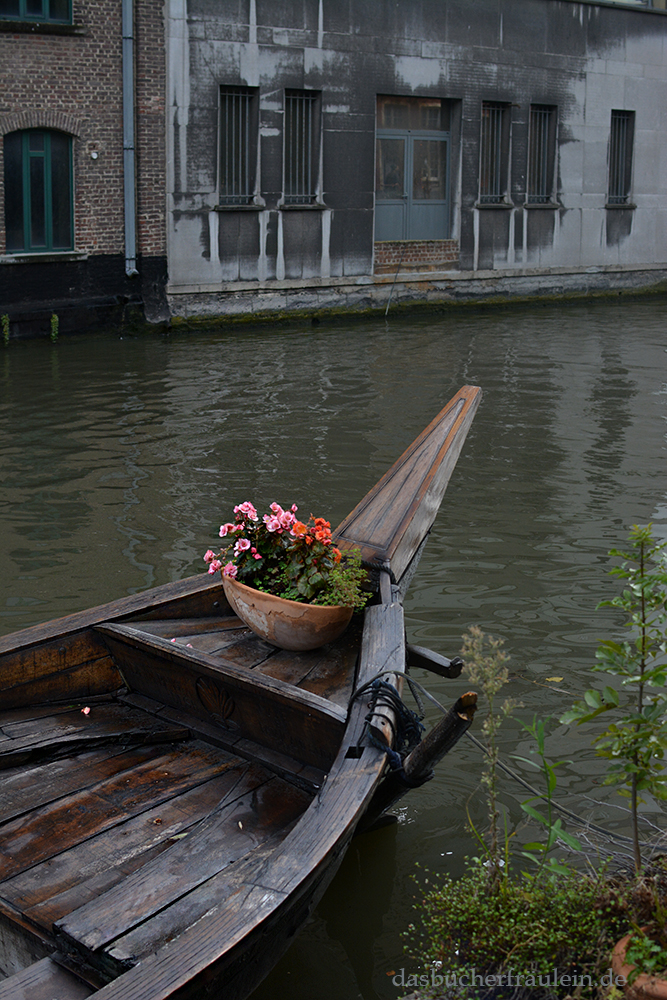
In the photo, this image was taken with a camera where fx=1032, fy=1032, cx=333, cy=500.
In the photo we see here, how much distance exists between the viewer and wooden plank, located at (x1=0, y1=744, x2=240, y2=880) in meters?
3.31

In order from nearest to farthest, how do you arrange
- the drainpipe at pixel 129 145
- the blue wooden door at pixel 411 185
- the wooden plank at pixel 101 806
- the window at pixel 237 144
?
the wooden plank at pixel 101 806, the drainpipe at pixel 129 145, the window at pixel 237 144, the blue wooden door at pixel 411 185

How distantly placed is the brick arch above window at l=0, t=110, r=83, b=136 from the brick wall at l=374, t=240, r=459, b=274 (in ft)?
18.7

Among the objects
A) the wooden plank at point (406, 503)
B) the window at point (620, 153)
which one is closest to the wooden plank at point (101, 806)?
the wooden plank at point (406, 503)

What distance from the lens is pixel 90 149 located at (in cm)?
1485

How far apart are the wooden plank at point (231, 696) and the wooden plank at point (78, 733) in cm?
14

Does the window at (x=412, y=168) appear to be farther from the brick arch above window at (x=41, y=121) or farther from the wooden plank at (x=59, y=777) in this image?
the wooden plank at (x=59, y=777)

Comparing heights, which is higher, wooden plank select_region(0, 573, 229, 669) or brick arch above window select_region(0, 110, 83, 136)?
brick arch above window select_region(0, 110, 83, 136)

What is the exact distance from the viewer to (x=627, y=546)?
23.4ft

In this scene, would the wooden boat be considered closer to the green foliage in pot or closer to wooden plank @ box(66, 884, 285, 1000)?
wooden plank @ box(66, 884, 285, 1000)

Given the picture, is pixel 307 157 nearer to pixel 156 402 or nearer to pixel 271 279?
pixel 271 279

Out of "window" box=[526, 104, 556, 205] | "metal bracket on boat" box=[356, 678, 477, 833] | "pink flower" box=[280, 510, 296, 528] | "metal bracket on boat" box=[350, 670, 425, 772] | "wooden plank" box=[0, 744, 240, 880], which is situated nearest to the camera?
"metal bracket on boat" box=[356, 678, 477, 833]

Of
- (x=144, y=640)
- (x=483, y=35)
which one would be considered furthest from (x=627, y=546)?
(x=483, y=35)

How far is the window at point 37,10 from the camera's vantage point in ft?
45.6

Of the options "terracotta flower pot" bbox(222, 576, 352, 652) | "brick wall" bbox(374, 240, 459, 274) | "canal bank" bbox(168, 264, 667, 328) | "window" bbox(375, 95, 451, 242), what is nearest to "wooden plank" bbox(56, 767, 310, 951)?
"terracotta flower pot" bbox(222, 576, 352, 652)
